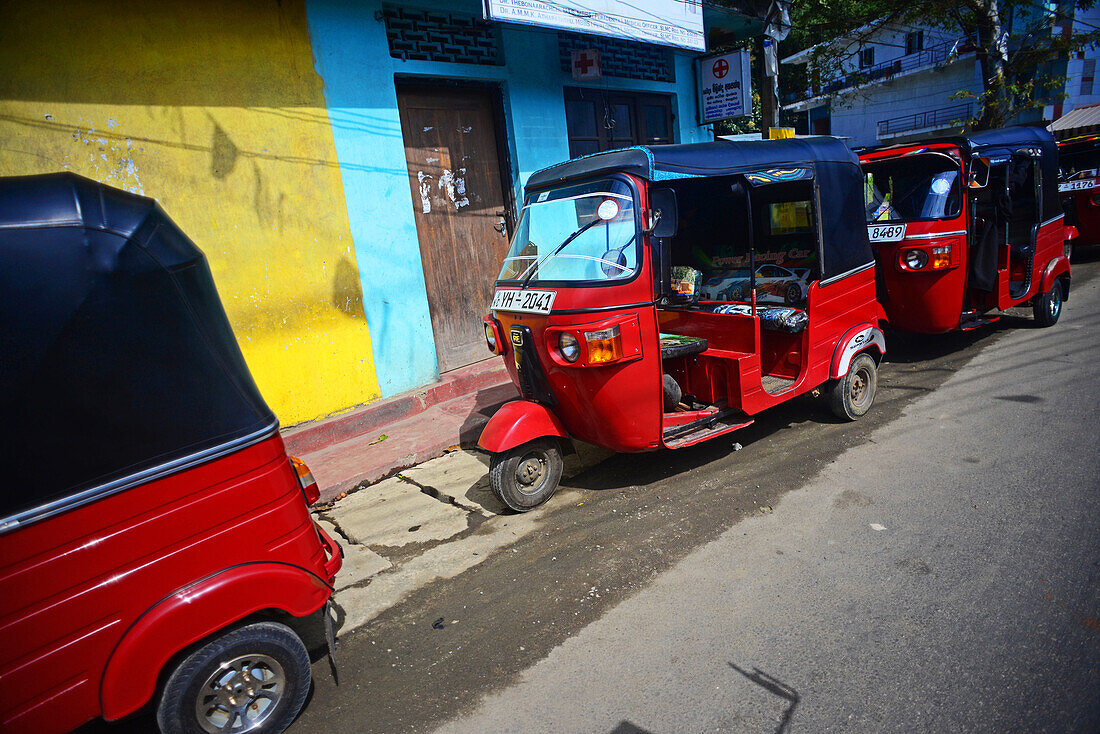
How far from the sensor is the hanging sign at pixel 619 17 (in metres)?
6.78

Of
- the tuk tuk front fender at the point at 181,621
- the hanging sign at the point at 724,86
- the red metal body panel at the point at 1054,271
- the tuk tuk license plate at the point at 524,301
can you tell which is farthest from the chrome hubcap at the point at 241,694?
the hanging sign at the point at 724,86

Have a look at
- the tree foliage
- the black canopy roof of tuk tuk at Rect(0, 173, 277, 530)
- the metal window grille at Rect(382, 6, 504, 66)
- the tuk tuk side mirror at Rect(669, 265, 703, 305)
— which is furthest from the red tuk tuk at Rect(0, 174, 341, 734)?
the tree foliage

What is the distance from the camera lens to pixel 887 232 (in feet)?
21.5

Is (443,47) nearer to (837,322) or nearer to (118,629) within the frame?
(837,322)

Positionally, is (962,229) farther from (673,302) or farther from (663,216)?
(663,216)

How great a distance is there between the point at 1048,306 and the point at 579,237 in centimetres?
666

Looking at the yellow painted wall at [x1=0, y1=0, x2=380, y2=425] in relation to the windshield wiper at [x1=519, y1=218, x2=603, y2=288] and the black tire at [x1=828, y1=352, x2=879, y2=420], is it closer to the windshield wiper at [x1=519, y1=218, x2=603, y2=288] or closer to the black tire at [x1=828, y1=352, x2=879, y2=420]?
the windshield wiper at [x1=519, y1=218, x2=603, y2=288]

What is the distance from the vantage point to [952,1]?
11.5 metres

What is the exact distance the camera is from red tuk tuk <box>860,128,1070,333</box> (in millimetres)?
6336

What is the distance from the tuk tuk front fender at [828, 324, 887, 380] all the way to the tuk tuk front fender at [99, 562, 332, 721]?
4411 mm

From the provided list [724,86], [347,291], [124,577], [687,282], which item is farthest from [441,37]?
[124,577]

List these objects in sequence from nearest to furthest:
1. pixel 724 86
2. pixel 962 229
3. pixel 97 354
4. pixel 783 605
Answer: pixel 97 354, pixel 783 605, pixel 962 229, pixel 724 86

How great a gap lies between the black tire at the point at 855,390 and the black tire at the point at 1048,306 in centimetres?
345

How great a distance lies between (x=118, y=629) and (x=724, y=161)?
419 centimetres
